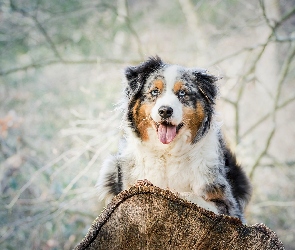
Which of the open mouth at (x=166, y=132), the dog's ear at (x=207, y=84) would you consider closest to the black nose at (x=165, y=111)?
the open mouth at (x=166, y=132)

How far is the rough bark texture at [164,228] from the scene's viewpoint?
195cm

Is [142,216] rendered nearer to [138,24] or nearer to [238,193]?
[238,193]

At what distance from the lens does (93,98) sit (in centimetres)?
934

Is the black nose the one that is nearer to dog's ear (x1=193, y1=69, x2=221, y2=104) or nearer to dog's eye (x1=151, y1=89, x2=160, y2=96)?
dog's eye (x1=151, y1=89, x2=160, y2=96)

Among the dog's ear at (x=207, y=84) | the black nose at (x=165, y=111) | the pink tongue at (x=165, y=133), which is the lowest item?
the pink tongue at (x=165, y=133)

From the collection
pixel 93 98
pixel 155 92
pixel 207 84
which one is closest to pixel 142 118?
pixel 155 92

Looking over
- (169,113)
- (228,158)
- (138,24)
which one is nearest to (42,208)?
(228,158)

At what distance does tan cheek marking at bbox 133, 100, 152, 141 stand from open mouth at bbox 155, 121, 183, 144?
14 centimetres

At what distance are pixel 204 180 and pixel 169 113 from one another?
0.51 metres

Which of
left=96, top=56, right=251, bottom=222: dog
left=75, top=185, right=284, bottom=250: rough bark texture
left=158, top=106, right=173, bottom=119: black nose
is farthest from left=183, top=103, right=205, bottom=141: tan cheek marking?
left=75, top=185, right=284, bottom=250: rough bark texture

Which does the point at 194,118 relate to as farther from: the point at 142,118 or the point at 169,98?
the point at 142,118

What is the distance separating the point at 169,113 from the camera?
2863 mm

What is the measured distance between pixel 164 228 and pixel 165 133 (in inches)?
41.3

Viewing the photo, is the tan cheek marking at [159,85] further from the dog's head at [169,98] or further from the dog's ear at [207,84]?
the dog's ear at [207,84]
